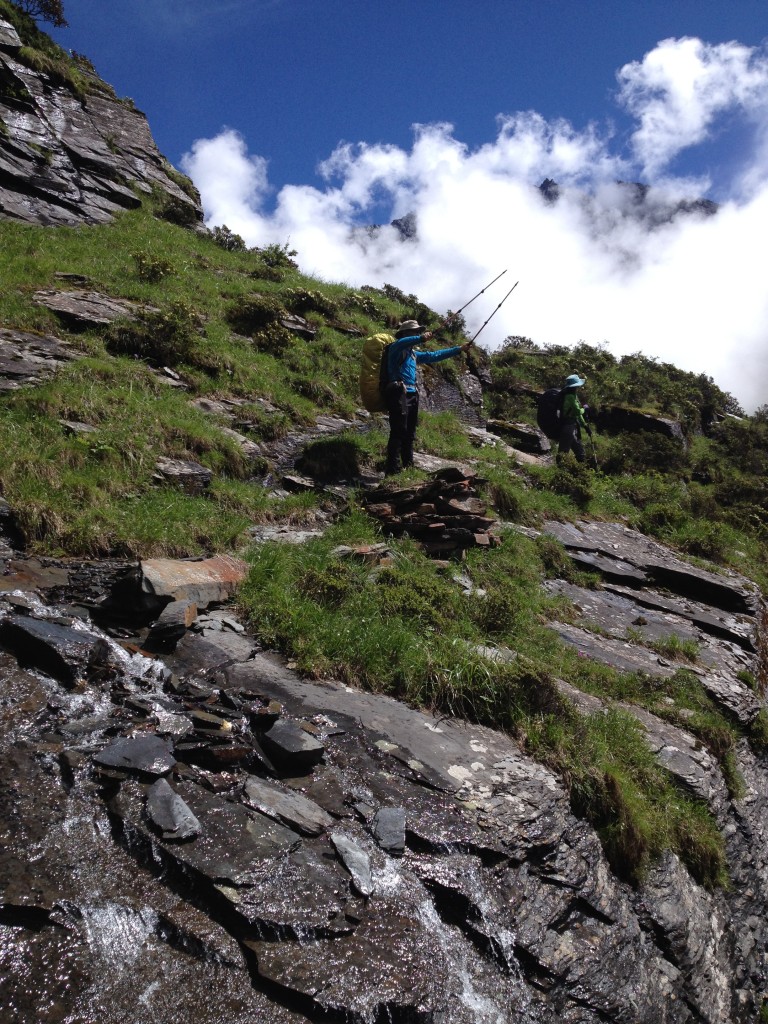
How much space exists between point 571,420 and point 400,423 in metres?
8.44

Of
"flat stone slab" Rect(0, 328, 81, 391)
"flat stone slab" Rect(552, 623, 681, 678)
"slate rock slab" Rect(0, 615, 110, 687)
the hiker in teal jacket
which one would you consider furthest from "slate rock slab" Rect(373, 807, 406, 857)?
the hiker in teal jacket

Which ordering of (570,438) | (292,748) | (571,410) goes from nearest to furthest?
1. (292,748)
2. (571,410)
3. (570,438)

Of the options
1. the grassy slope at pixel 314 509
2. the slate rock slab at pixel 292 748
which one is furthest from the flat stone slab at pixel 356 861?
the grassy slope at pixel 314 509

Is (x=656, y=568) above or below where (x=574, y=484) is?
below

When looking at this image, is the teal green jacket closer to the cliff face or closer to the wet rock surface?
the wet rock surface

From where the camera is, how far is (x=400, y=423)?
482 inches

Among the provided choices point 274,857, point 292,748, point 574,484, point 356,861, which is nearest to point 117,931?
point 274,857

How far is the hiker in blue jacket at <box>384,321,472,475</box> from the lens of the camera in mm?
11992

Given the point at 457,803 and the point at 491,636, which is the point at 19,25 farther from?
the point at 457,803

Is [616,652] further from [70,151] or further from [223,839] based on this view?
[70,151]

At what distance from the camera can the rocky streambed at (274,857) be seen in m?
2.96

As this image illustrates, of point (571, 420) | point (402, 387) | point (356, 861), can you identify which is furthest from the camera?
point (571, 420)

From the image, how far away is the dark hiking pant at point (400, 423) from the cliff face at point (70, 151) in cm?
1308

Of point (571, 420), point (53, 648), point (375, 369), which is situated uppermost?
point (571, 420)
